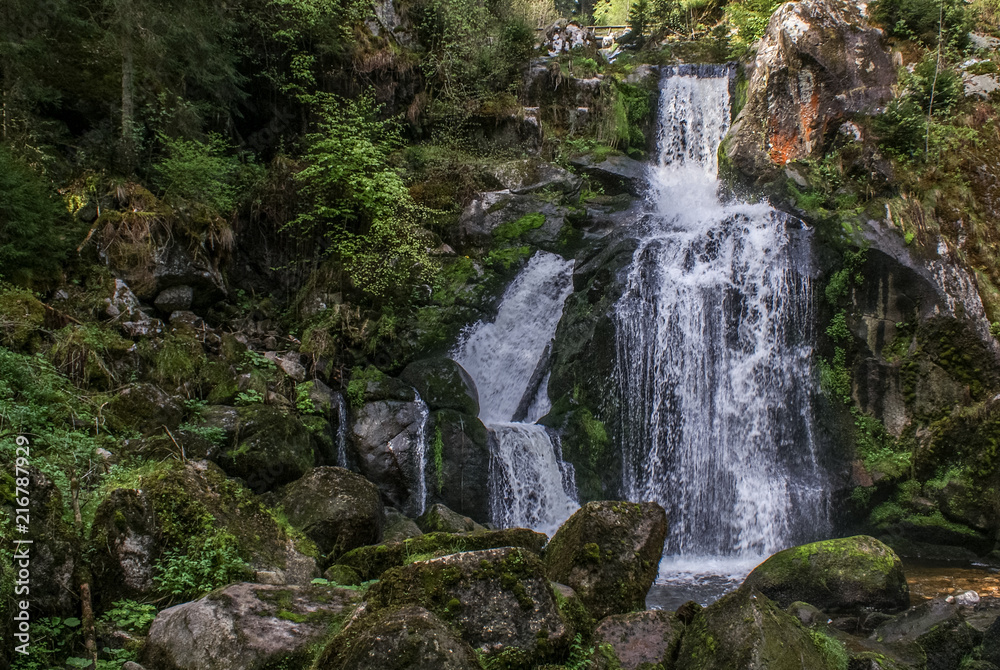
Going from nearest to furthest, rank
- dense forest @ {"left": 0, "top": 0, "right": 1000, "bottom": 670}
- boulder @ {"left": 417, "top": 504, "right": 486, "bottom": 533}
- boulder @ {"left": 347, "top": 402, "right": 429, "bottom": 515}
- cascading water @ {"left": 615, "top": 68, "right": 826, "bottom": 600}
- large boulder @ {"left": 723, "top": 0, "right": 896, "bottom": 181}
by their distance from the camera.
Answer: dense forest @ {"left": 0, "top": 0, "right": 1000, "bottom": 670} → boulder @ {"left": 417, "top": 504, "right": 486, "bottom": 533} → boulder @ {"left": 347, "top": 402, "right": 429, "bottom": 515} → cascading water @ {"left": 615, "top": 68, "right": 826, "bottom": 600} → large boulder @ {"left": 723, "top": 0, "right": 896, "bottom": 181}

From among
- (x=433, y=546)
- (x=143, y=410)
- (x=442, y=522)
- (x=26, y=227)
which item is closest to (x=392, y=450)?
(x=442, y=522)

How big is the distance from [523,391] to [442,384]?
1806 millimetres

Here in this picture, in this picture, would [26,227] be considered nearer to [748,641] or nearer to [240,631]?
[240,631]

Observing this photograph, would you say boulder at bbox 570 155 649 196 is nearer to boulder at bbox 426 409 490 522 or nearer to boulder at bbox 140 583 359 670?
boulder at bbox 426 409 490 522

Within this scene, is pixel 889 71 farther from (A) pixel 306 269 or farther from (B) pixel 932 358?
(A) pixel 306 269

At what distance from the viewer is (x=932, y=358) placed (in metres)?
9.75

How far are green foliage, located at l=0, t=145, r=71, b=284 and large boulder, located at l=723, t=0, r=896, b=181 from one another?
12918mm

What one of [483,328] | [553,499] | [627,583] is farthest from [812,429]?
[627,583]

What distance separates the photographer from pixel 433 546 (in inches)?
204

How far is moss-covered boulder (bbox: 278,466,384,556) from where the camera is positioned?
6152 millimetres

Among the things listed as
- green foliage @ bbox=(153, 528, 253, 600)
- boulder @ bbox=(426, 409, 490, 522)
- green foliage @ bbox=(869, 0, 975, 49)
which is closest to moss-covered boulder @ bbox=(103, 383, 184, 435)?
green foliage @ bbox=(153, 528, 253, 600)

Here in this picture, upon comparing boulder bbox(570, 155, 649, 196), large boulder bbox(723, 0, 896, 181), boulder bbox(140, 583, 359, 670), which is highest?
large boulder bbox(723, 0, 896, 181)

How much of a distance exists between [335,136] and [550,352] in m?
6.22

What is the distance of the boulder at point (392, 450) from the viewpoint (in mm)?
9031
